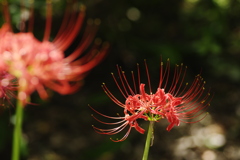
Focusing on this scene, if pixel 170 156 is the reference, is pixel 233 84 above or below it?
above

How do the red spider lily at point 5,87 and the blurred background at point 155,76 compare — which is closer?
the red spider lily at point 5,87

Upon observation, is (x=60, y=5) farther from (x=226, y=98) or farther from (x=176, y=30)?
(x=226, y=98)

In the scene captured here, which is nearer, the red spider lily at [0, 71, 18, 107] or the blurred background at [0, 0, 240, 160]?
the red spider lily at [0, 71, 18, 107]

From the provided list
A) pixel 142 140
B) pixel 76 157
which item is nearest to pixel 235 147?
pixel 142 140

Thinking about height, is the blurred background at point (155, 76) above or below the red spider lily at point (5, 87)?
above

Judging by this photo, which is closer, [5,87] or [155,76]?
[5,87]

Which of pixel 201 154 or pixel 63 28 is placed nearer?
pixel 201 154

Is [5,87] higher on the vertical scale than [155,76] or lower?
lower

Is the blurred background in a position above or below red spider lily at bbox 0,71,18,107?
above
